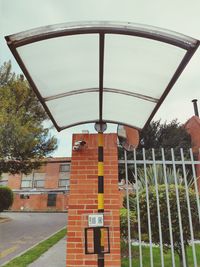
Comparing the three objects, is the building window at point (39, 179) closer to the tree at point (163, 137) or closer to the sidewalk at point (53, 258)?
the tree at point (163, 137)

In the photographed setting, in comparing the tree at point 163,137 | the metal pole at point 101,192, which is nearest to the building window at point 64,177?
the tree at point 163,137

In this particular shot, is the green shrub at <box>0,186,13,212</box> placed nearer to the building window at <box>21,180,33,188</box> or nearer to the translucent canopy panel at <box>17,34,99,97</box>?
the building window at <box>21,180,33,188</box>

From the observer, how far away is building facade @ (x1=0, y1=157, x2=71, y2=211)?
28.9 meters

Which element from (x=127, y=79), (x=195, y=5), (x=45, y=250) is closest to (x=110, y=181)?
(x=127, y=79)

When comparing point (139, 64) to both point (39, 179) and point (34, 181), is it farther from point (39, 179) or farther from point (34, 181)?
point (34, 181)

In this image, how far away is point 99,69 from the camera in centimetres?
262

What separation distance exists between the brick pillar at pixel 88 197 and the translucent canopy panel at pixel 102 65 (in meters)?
0.51

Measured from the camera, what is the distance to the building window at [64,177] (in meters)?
29.3

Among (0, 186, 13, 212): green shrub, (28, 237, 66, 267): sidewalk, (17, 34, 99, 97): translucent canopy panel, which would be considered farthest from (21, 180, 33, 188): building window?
(17, 34, 99, 97): translucent canopy panel

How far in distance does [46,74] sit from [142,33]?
103cm

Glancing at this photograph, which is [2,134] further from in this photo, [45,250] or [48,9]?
[48,9]

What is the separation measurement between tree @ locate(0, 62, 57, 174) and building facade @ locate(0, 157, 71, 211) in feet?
43.5

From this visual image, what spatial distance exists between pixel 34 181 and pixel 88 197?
28173 millimetres

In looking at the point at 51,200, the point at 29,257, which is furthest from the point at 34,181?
the point at 29,257
